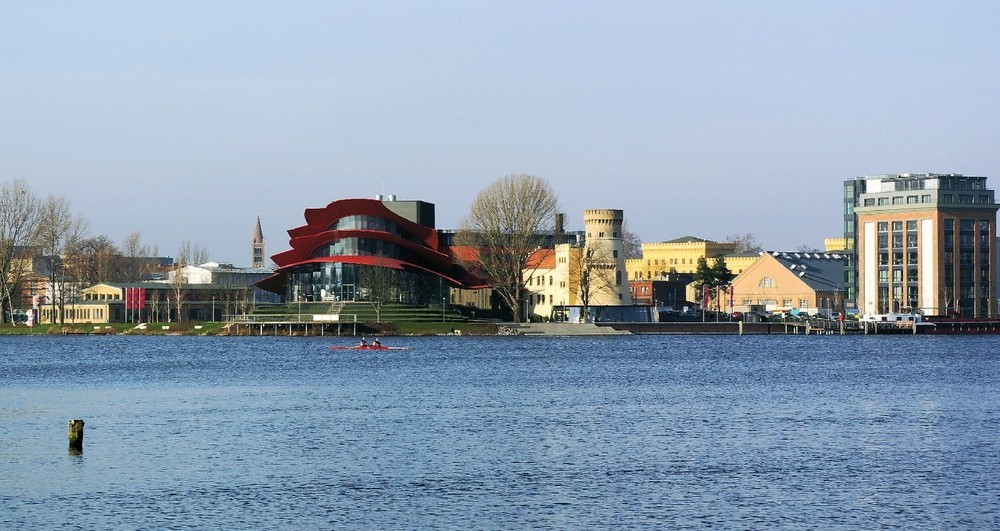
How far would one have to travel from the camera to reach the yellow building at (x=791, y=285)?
537ft

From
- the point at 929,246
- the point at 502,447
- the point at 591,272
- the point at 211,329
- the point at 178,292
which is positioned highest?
the point at 929,246

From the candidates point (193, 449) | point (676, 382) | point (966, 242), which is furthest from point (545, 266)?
point (193, 449)

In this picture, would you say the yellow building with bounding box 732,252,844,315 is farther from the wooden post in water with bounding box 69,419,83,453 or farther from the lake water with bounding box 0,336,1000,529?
the wooden post in water with bounding box 69,419,83,453

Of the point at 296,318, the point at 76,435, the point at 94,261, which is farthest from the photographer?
the point at 94,261

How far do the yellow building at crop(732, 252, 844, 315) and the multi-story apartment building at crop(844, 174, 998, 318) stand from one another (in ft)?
52.2

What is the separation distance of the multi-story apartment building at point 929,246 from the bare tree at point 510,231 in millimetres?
36008

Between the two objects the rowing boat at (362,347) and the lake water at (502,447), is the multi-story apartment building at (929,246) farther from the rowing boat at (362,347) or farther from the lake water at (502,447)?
the lake water at (502,447)

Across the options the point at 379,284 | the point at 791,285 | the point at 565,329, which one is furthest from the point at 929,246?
the point at 379,284

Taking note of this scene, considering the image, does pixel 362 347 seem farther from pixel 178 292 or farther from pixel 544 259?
pixel 178 292

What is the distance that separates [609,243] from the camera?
142 metres

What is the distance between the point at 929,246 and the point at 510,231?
4278cm

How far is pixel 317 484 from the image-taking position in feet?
113

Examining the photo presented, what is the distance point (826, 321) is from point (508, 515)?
119 metres

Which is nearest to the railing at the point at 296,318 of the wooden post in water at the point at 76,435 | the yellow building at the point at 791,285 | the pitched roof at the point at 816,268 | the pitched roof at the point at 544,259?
the pitched roof at the point at 544,259
